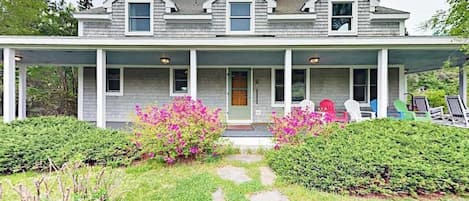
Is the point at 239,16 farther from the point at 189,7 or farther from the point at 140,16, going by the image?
the point at 140,16

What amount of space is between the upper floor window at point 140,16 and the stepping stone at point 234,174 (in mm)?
7657

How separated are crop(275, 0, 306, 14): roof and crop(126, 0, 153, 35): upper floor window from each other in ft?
16.5

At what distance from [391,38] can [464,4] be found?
159 cm

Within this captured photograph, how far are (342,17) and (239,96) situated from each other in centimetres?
493

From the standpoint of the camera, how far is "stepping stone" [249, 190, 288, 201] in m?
4.13

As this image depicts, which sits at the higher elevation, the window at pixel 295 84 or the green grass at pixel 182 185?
the window at pixel 295 84

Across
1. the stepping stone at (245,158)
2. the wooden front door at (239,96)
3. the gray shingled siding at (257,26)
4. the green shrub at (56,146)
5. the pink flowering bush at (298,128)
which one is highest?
the gray shingled siding at (257,26)

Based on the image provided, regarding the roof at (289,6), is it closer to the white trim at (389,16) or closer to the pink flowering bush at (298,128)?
the white trim at (389,16)

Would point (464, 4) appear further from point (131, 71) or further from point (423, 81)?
point (423, 81)

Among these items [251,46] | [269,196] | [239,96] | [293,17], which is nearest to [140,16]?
[239,96]

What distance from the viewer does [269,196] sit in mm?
4230

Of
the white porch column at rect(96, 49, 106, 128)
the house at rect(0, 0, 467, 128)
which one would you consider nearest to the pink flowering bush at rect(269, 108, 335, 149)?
the white porch column at rect(96, 49, 106, 128)

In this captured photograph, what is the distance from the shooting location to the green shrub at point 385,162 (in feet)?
13.5

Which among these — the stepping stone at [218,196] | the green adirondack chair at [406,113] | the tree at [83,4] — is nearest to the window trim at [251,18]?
the green adirondack chair at [406,113]
